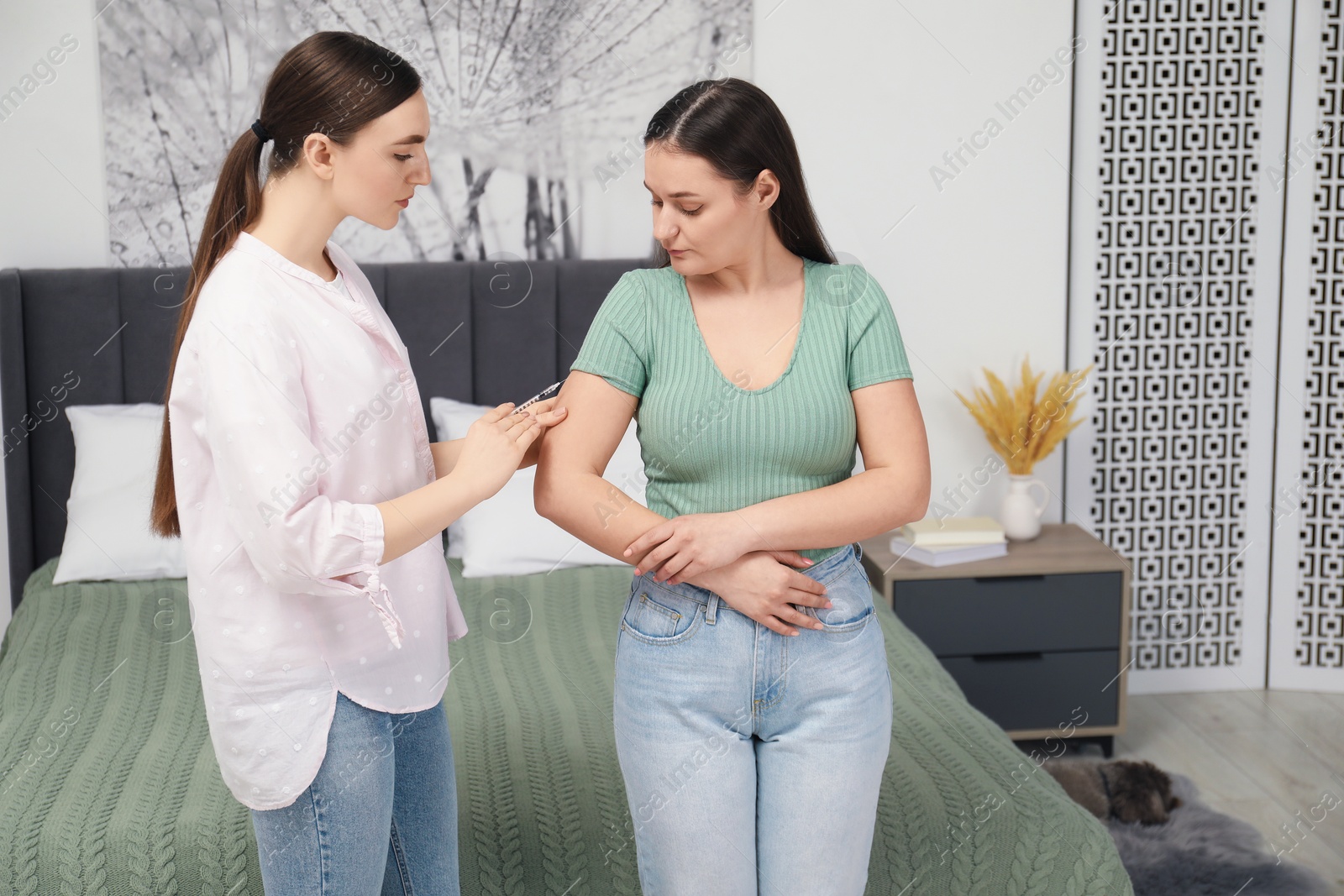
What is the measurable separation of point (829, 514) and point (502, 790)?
903 mm

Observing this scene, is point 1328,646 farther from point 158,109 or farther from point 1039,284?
point 158,109

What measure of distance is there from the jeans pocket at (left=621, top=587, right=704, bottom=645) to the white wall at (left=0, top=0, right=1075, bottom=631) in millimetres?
2253

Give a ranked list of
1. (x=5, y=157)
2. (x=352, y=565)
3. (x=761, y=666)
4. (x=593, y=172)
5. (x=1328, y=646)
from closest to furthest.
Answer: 1. (x=352, y=565)
2. (x=761, y=666)
3. (x=5, y=157)
4. (x=593, y=172)
5. (x=1328, y=646)

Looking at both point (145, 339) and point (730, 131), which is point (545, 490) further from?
point (145, 339)

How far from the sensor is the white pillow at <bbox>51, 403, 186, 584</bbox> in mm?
2996

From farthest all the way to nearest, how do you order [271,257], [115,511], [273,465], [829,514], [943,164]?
[943,164] < [115,511] < [829,514] < [271,257] < [273,465]

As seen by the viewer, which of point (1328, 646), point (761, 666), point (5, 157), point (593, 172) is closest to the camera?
point (761, 666)

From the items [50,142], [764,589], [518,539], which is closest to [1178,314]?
[518,539]

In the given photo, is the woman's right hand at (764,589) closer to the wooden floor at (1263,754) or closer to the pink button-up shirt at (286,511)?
the pink button-up shirt at (286,511)

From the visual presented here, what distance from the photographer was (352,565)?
1213mm

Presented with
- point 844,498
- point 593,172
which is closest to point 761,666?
point 844,498

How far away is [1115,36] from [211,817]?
3.05m

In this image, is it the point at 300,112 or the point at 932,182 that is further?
the point at 932,182

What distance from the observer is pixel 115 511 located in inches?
119
